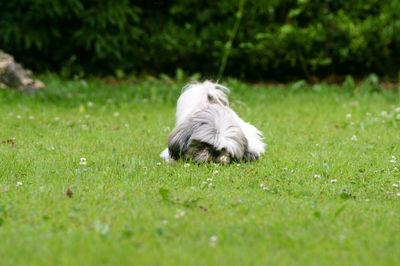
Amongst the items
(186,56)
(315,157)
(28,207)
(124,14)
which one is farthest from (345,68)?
(28,207)

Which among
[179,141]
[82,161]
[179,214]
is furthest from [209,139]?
[179,214]

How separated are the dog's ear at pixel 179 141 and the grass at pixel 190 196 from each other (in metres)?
0.21

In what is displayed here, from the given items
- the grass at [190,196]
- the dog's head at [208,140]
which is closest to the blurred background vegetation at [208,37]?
the grass at [190,196]

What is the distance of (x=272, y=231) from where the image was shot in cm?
346

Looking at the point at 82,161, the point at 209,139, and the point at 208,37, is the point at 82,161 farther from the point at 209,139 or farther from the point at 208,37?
the point at 208,37

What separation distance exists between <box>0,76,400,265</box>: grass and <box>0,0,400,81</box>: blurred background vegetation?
3936 millimetres

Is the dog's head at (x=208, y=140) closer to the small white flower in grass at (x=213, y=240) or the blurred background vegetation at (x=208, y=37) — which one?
the small white flower in grass at (x=213, y=240)

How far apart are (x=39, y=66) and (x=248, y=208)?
10098 millimetres

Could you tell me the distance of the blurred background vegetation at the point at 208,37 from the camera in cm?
1157

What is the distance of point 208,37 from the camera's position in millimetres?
12500

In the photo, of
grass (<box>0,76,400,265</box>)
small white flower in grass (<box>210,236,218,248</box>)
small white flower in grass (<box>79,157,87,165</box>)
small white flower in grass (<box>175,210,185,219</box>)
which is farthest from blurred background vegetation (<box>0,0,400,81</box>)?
small white flower in grass (<box>210,236,218,248</box>)

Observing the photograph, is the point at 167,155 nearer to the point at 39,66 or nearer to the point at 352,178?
the point at 352,178

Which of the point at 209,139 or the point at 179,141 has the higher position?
the point at 209,139

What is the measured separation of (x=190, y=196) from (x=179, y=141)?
1268 millimetres
